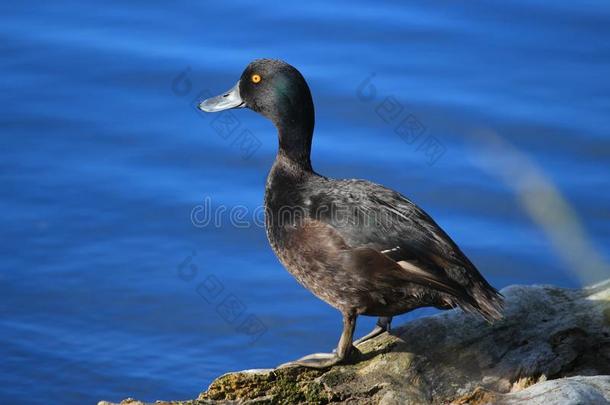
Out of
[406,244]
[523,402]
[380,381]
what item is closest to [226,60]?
[406,244]

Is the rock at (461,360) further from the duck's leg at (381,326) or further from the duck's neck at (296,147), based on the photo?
the duck's neck at (296,147)

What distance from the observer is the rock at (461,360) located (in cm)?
346

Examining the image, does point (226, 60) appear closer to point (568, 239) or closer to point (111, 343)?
point (111, 343)

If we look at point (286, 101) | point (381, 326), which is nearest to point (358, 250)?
point (381, 326)

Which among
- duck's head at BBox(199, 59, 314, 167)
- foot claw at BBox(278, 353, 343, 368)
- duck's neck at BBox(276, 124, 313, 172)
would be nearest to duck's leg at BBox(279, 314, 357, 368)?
foot claw at BBox(278, 353, 343, 368)

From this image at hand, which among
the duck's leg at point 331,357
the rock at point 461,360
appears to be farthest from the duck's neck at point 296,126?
the rock at point 461,360

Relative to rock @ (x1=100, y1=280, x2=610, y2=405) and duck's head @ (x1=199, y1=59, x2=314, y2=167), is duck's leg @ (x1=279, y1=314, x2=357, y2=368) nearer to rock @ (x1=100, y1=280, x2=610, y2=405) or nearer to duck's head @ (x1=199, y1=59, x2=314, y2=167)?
rock @ (x1=100, y1=280, x2=610, y2=405)

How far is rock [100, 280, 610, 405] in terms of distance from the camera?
11.4ft

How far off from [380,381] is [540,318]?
0.87m

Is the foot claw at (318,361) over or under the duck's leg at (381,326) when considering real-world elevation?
under

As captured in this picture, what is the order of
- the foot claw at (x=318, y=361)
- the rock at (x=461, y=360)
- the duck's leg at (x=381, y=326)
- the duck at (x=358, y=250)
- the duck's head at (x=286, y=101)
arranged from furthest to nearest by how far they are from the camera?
1. the duck's head at (x=286, y=101)
2. the duck's leg at (x=381, y=326)
3. the duck at (x=358, y=250)
4. the foot claw at (x=318, y=361)
5. the rock at (x=461, y=360)

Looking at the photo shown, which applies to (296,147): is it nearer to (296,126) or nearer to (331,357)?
(296,126)

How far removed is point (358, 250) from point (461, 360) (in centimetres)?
77

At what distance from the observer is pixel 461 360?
371 cm
